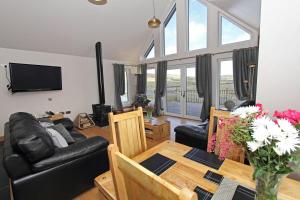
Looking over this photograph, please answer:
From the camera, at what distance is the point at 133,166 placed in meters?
0.56

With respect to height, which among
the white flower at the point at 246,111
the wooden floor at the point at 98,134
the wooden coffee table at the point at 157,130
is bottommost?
the wooden floor at the point at 98,134

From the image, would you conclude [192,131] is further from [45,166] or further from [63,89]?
[63,89]

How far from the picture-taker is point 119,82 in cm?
594

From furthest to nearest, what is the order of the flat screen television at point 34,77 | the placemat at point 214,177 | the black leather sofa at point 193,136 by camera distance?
the flat screen television at point 34,77 → the black leather sofa at point 193,136 → the placemat at point 214,177

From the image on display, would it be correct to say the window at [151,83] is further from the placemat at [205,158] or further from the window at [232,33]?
the placemat at [205,158]

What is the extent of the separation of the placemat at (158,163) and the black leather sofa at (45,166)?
88 centimetres

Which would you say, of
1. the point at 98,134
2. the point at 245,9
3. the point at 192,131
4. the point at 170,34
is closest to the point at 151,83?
the point at 170,34

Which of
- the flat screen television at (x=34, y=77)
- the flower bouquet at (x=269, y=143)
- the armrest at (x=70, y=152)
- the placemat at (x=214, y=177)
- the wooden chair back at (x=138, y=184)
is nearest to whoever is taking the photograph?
the wooden chair back at (x=138, y=184)

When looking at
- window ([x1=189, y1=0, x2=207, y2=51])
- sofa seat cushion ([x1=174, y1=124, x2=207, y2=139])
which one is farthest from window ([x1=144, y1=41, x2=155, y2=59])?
sofa seat cushion ([x1=174, y1=124, x2=207, y2=139])

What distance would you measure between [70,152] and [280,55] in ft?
6.72

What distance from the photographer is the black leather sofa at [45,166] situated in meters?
1.33

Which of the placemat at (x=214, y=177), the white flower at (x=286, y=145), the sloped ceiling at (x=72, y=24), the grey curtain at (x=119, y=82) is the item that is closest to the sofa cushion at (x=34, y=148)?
the placemat at (x=214, y=177)

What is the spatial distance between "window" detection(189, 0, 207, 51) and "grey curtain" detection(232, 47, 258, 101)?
1128mm

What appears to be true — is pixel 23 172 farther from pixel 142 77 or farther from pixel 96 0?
pixel 142 77
